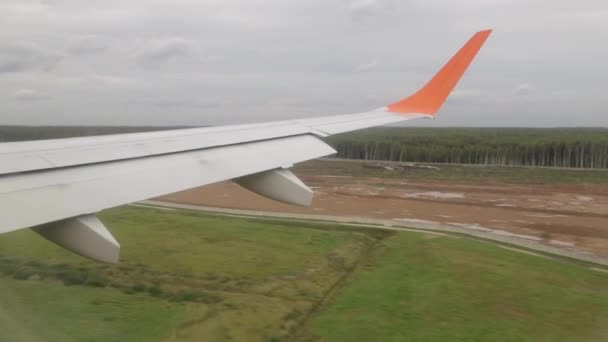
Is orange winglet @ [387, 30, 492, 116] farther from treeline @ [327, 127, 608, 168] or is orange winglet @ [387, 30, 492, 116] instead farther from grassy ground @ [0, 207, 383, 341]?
treeline @ [327, 127, 608, 168]

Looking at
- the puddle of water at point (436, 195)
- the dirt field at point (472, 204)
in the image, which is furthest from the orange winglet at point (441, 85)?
the puddle of water at point (436, 195)

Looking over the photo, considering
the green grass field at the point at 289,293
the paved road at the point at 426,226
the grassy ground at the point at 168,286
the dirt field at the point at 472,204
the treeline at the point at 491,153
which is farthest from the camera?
the treeline at the point at 491,153

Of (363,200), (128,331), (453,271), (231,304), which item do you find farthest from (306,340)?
(363,200)

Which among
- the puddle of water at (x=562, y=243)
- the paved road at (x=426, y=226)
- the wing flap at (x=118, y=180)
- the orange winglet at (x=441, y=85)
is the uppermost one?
the orange winglet at (x=441, y=85)

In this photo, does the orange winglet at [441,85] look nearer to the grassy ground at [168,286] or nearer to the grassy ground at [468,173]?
the grassy ground at [168,286]

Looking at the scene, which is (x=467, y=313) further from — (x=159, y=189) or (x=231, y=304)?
(x=159, y=189)

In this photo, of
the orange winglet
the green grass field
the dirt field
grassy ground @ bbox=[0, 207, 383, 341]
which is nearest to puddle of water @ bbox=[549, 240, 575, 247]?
the dirt field

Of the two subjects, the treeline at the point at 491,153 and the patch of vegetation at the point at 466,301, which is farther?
the treeline at the point at 491,153

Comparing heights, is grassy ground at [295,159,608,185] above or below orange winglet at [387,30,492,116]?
below
